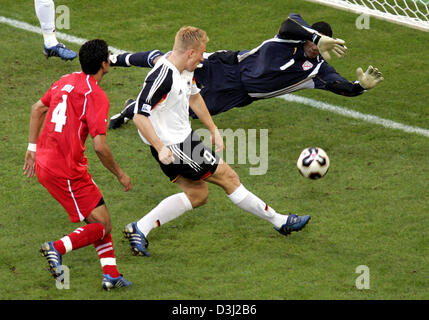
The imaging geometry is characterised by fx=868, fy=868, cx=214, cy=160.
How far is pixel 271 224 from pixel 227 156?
1.52 meters

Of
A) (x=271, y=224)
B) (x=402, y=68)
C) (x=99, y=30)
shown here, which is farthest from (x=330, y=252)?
(x=99, y=30)

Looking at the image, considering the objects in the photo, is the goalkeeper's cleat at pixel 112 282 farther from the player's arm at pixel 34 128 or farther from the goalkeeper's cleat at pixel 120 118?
the goalkeeper's cleat at pixel 120 118

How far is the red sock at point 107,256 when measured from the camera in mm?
6824

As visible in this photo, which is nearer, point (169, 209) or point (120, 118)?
point (169, 209)

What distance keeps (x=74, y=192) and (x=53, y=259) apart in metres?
0.57

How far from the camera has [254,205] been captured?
7.59 metres

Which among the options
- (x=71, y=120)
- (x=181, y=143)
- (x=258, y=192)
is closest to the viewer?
(x=71, y=120)

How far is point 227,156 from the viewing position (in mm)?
9391

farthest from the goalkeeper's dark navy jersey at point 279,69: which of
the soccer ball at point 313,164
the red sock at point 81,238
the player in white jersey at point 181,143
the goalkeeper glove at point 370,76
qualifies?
the red sock at point 81,238

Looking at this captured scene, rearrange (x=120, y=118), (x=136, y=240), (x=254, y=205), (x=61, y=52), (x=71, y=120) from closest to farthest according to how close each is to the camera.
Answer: (x=71, y=120), (x=136, y=240), (x=254, y=205), (x=120, y=118), (x=61, y=52)

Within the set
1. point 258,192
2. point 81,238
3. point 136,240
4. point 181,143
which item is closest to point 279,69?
point 258,192

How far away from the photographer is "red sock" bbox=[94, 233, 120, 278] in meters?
6.82

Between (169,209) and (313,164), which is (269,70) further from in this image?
(169,209)

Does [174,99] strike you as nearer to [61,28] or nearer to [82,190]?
[82,190]
